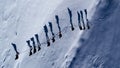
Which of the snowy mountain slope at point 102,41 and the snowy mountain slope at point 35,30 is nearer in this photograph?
the snowy mountain slope at point 102,41

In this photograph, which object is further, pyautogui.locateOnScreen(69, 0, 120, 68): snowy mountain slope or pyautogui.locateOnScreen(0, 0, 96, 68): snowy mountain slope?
pyautogui.locateOnScreen(0, 0, 96, 68): snowy mountain slope

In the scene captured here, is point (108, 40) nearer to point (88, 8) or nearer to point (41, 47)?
point (88, 8)

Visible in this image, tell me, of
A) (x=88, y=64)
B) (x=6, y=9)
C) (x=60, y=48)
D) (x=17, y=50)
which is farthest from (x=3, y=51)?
(x=88, y=64)

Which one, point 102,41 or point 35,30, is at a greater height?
Result: point 35,30

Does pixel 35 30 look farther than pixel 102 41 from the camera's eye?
Yes
